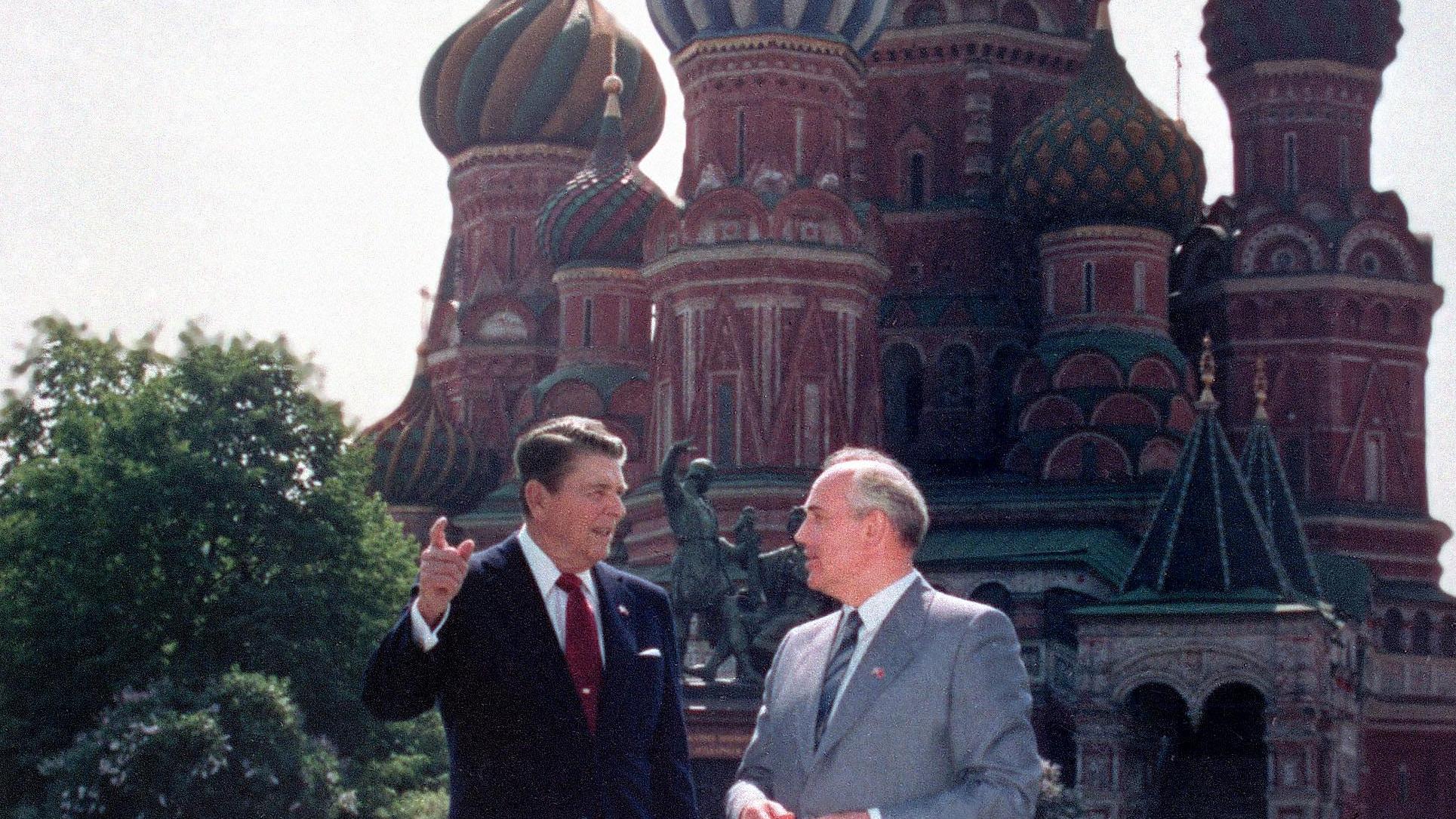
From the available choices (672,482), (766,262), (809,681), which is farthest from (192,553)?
(809,681)

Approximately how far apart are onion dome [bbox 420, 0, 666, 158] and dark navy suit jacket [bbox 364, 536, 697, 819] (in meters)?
38.3

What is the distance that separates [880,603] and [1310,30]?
3525 centimetres

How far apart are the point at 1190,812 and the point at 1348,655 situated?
118 inches

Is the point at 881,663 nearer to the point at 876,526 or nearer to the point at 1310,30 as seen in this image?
the point at 876,526

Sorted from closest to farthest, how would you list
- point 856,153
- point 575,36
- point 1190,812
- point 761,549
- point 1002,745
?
1. point 1002,745
2. point 1190,812
3. point 761,549
4. point 856,153
5. point 575,36

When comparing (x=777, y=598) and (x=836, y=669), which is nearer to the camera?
(x=836, y=669)

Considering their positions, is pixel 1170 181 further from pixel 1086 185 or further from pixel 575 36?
pixel 575 36

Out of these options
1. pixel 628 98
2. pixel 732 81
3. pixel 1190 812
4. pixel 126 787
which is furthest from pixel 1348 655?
pixel 628 98

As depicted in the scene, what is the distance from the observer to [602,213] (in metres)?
41.8

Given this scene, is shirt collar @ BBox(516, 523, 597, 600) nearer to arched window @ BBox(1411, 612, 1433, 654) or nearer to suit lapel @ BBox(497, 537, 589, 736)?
suit lapel @ BBox(497, 537, 589, 736)

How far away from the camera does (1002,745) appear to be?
6.67m

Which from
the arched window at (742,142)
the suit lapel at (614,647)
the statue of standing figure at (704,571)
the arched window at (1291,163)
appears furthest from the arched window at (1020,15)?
the suit lapel at (614,647)

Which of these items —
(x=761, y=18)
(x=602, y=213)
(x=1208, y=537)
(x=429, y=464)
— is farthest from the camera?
(x=429, y=464)

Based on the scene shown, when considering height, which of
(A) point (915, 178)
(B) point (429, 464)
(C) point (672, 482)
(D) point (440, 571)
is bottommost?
(D) point (440, 571)
